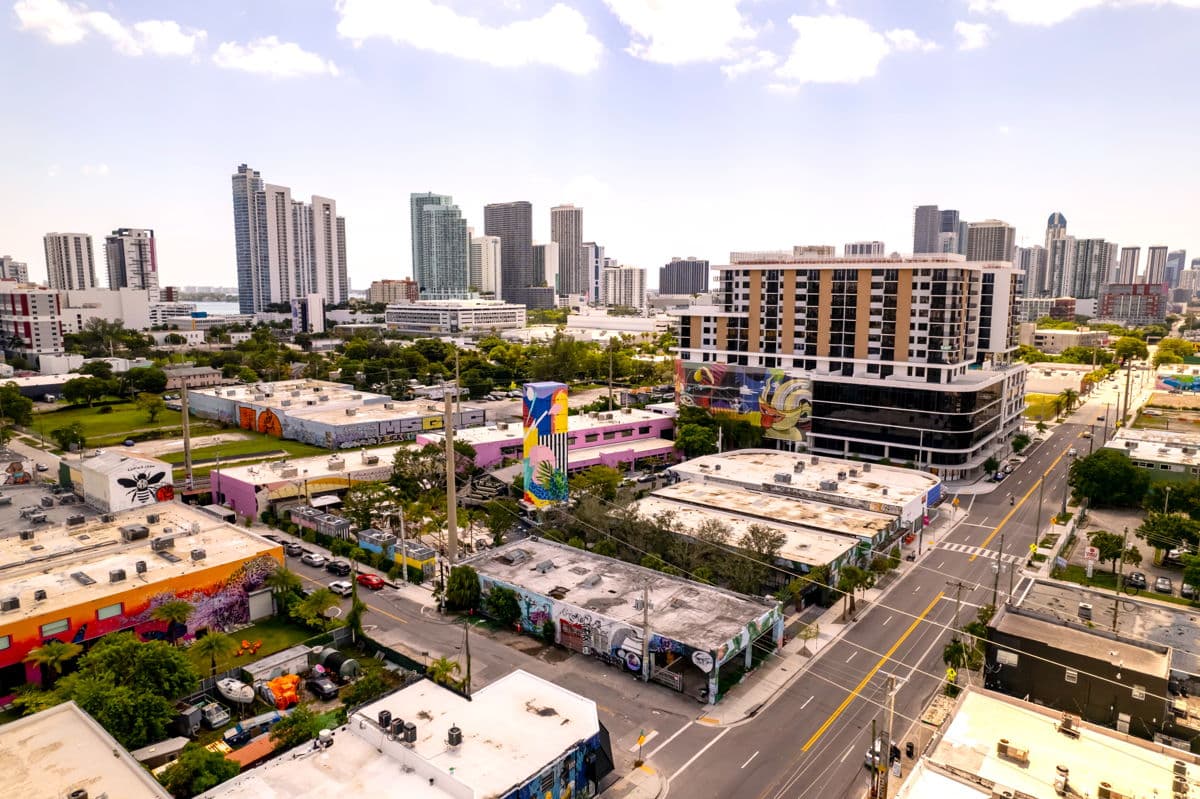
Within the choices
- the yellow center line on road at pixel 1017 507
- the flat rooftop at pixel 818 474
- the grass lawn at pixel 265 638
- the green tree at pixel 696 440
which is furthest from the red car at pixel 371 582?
the yellow center line on road at pixel 1017 507

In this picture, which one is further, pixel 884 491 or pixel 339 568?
pixel 884 491

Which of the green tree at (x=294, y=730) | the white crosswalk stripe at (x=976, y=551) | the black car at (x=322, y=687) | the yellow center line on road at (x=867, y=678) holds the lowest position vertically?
the yellow center line on road at (x=867, y=678)

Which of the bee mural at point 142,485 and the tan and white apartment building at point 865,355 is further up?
the tan and white apartment building at point 865,355

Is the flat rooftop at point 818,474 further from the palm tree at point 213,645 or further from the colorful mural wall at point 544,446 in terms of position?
the palm tree at point 213,645

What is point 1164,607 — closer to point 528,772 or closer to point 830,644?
point 830,644

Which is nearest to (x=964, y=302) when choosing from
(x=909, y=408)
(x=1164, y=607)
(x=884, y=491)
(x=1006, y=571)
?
(x=909, y=408)

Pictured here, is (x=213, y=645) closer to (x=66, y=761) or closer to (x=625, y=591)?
(x=66, y=761)
